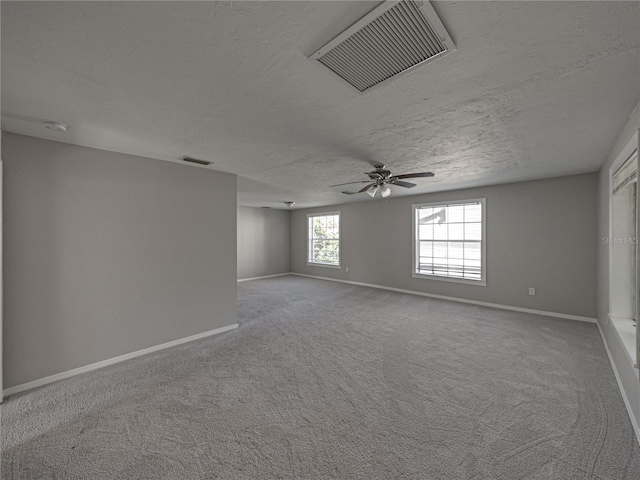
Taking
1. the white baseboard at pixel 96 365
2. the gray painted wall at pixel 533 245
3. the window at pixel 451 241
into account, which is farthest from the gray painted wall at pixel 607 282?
the white baseboard at pixel 96 365

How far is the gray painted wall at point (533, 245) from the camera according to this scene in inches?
154

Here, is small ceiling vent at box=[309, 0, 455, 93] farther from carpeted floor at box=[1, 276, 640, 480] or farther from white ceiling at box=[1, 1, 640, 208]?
carpeted floor at box=[1, 276, 640, 480]

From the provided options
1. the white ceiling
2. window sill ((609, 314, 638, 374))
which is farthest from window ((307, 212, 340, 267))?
window sill ((609, 314, 638, 374))

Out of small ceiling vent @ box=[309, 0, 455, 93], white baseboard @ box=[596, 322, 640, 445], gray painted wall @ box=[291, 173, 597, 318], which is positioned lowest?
white baseboard @ box=[596, 322, 640, 445]

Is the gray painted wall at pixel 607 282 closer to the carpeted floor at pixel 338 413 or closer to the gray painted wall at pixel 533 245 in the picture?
the carpeted floor at pixel 338 413

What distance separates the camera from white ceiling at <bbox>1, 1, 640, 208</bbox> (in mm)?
1086

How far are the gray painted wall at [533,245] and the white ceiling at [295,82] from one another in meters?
1.37

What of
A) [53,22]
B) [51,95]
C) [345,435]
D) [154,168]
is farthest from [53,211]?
[345,435]

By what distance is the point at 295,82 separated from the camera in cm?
155

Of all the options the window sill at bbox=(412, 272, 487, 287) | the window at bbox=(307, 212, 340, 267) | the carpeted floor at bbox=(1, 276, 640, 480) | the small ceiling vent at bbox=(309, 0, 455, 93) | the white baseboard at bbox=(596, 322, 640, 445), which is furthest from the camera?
the window at bbox=(307, 212, 340, 267)

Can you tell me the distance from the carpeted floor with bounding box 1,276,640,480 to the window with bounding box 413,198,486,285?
1886 millimetres

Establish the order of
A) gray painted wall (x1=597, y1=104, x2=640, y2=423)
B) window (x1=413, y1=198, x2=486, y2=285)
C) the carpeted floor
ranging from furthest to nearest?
window (x1=413, y1=198, x2=486, y2=285) < gray painted wall (x1=597, y1=104, x2=640, y2=423) < the carpeted floor

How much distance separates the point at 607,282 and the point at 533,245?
1513 millimetres

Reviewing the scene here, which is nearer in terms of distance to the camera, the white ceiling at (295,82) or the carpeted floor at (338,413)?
the white ceiling at (295,82)
